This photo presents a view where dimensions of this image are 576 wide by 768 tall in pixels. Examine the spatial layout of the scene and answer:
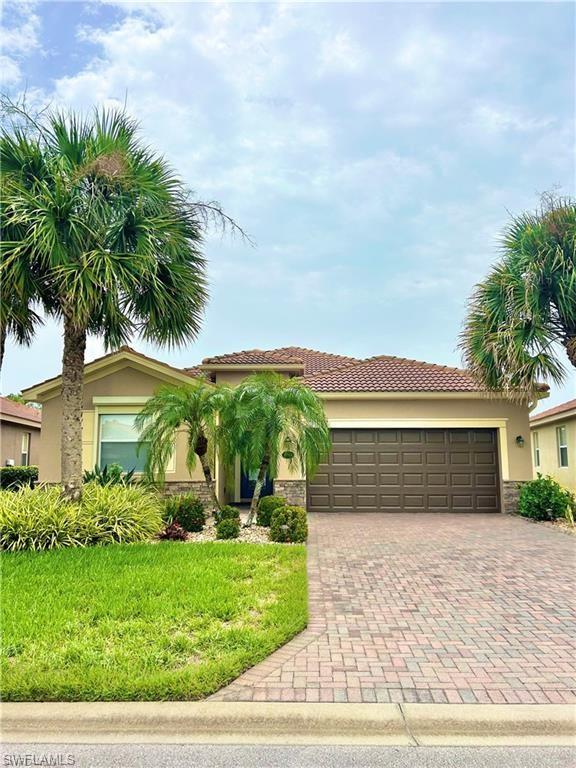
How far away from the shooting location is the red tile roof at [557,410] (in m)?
18.5

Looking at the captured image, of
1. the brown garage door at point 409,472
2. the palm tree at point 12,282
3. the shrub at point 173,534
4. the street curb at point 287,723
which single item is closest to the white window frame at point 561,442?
the brown garage door at point 409,472

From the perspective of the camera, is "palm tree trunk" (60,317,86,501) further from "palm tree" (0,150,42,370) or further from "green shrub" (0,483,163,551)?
"palm tree" (0,150,42,370)

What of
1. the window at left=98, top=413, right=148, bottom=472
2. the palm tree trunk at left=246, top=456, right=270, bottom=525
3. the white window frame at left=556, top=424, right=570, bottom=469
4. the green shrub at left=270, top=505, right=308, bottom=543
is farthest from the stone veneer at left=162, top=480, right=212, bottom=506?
the white window frame at left=556, top=424, right=570, bottom=469

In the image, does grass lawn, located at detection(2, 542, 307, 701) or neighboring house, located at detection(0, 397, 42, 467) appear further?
neighboring house, located at detection(0, 397, 42, 467)

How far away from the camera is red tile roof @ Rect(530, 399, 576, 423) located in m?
18.5

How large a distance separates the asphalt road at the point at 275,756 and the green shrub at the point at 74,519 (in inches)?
216

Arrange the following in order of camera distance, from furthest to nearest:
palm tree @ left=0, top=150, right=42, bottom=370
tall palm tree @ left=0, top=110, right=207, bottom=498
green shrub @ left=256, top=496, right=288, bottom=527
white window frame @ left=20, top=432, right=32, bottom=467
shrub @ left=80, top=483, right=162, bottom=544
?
white window frame @ left=20, top=432, right=32, bottom=467 < green shrub @ left=256, top=496, right=288, bottom=527 < shrub @ left=80, top=483, right=162, bottom=544 < tall palm tree @ left=0, top=110, right=207, bottom=498 < palm tree @ left=0, top=150, right=42, bottom=370

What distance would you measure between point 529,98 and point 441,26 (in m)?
3.47

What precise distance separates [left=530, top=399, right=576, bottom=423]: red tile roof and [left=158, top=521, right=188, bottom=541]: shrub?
15.3m

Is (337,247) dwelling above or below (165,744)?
above

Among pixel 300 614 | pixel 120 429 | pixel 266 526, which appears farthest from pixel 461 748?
pixel 120 429

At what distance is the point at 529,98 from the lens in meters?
11.4

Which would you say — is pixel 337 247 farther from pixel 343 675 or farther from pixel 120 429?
pixel 343 675

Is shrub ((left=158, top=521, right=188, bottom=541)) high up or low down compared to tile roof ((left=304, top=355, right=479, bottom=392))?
down
